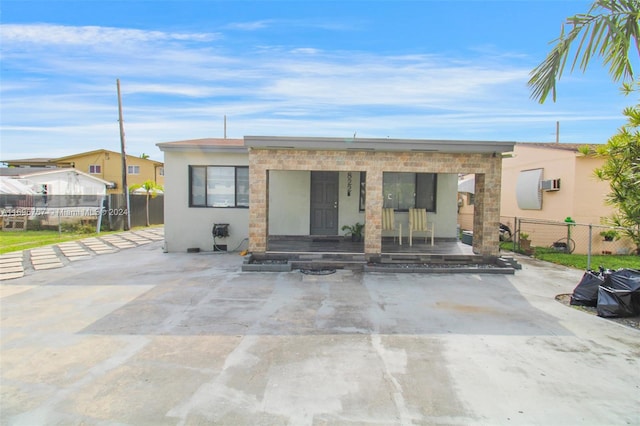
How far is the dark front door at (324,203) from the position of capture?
11328mm

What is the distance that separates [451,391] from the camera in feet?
10.4

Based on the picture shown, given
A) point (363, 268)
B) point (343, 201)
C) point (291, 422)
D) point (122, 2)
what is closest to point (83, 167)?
point (122, 2)

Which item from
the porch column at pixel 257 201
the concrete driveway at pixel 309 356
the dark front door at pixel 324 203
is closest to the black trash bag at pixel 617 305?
the concrete driveway at pixel 309 356

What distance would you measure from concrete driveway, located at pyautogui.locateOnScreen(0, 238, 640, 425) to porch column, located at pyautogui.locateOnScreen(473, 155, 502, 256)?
6.08ft

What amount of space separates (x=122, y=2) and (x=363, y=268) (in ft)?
27.9

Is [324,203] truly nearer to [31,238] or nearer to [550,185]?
[550,185]

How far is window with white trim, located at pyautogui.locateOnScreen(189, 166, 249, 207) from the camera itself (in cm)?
1095

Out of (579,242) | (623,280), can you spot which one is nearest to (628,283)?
(623,280)

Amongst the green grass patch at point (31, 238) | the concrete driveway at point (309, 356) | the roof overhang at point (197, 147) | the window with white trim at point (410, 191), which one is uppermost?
the roof overhang at point (197, 147)

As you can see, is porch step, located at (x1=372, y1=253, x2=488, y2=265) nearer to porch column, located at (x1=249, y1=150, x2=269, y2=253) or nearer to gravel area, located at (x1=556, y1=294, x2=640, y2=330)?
gravel area, located at (x1=556, y1=294, x2=640, y2=330)

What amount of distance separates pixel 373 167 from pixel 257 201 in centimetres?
289

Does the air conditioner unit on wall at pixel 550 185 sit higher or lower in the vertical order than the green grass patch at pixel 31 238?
higher

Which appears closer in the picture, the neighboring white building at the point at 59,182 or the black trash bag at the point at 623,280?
the black trash bag at the point at 623,280

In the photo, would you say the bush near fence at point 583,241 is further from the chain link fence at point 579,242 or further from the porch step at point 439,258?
the porch step at point 439,258
